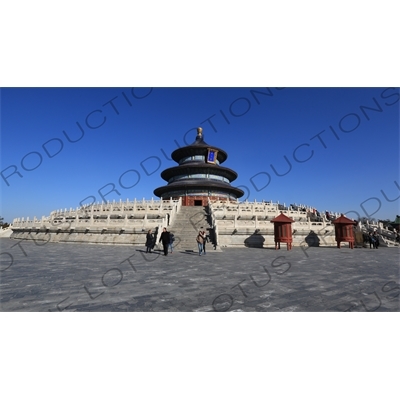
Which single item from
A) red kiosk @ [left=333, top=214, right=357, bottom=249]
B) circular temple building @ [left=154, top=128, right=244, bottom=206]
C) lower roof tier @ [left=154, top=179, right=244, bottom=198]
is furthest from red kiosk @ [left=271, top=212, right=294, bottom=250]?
lower roof tier @ [left=154, top=179, right=244, bottom=198]

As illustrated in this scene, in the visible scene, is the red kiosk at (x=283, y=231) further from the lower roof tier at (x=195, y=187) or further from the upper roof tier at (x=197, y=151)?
the upper roof tier at (x=197, y=151)

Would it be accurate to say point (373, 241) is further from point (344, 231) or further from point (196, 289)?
point (196, 289)

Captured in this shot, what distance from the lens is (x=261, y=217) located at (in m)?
20.4

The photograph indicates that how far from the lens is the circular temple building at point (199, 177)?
3262 cm

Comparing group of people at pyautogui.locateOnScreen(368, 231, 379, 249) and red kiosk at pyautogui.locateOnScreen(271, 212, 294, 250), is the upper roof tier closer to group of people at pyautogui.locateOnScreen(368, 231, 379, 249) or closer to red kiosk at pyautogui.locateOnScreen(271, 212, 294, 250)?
red kiosk at pyautogui.locateOnScreen(271, 212, 294, 250)

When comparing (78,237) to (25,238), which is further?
(25,238)

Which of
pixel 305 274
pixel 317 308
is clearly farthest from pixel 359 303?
pixel 305 274

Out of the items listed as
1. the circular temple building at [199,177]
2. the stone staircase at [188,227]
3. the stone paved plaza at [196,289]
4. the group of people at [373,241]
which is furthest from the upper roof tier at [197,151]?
the stone paved plaza at [196,289]

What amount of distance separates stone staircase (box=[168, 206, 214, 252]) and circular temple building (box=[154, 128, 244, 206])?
11005 mm

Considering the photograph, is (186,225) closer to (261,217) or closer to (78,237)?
(261,217)

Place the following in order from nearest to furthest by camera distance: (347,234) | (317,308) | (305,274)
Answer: (317,308)
(305,274)
(347,234)

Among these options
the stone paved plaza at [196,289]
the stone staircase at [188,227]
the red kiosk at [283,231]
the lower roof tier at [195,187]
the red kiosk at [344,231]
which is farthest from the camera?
the lower roof tier at [195,187]

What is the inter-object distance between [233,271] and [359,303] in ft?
12.8

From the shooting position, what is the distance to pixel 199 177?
1389 inches
